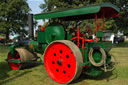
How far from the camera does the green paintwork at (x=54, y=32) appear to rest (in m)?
4.47

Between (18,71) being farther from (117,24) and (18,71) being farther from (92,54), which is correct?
(117,24)

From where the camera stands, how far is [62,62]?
13.5 ft

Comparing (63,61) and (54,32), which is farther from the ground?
(54,32)

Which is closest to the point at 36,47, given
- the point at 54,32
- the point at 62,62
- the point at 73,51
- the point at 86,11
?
the point at 54,32

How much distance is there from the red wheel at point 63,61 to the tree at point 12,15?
1895 cm

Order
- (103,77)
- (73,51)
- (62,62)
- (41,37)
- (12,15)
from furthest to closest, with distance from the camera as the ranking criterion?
(12,15) < (41,37) < (103,77) < (62,62) < (73,51)

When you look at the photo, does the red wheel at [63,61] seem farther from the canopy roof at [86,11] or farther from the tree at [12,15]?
the tree at [12,15]

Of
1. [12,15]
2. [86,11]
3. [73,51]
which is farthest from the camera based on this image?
[12,15]

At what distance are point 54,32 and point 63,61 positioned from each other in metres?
0.99

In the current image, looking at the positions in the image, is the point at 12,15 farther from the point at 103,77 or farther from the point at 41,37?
the point at 103,77

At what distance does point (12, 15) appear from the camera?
23375mm

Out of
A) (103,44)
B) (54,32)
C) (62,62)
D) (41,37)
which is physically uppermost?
(54,32)

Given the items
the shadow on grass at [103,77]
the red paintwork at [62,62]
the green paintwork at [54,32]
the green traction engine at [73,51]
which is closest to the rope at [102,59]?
the green traction engine at [73,51]

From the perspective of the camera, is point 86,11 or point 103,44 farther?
point 103,44
